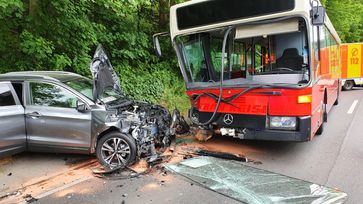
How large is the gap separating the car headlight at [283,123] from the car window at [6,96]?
4.73 meters

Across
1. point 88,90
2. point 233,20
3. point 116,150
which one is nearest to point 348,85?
point 233,20

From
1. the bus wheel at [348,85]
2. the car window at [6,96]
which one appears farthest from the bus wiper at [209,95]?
the bus wheel at [348,85]

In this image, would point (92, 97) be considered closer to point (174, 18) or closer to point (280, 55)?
point (174, 18)

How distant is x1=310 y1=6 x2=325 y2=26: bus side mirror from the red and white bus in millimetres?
16

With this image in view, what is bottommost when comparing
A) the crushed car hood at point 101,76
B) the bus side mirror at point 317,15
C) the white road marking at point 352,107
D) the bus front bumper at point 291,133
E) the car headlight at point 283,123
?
the white road marking at point 352,107

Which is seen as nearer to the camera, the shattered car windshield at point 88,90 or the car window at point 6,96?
the car window at point 6,96

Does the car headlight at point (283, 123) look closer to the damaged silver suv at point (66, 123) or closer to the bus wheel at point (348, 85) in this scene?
the damaged silver suv at point (66, 123)

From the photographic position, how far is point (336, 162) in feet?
21.2

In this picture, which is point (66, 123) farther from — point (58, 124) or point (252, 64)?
point (252, 64)

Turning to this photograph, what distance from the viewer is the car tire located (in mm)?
6230

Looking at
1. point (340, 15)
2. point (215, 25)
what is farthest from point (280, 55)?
point (340, 15)

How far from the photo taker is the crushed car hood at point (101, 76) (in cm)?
666

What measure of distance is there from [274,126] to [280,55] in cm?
179

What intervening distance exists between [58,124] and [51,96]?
578mm
